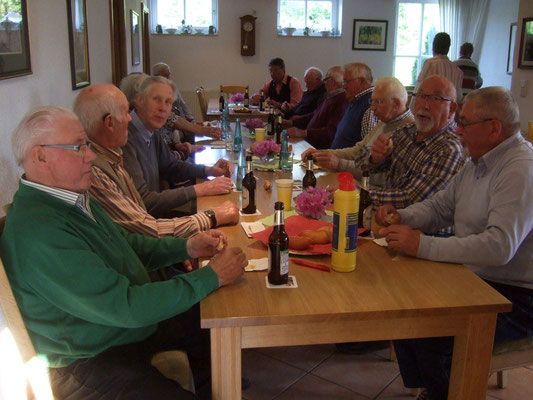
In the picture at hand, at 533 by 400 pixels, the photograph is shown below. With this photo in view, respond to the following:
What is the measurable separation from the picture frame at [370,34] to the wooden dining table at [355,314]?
8.03 metres

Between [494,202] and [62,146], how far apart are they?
4.34 ft

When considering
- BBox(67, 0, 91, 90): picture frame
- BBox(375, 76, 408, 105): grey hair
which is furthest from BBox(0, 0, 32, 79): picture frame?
BBox(375, 76, 408, 105): grey hair

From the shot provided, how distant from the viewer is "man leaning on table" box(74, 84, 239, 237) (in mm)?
1814

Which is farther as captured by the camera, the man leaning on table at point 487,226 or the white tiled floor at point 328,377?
the white tiled floor at point 328,377

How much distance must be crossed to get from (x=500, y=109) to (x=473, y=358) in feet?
2.85

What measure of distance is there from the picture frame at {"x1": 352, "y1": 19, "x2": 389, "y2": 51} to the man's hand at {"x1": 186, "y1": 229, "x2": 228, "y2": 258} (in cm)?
790

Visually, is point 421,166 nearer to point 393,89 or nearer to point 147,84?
point 393,89

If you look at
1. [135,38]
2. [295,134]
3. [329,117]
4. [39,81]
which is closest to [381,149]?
[39,81]

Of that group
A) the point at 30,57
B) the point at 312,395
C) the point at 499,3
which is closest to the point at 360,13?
the point at 499,3

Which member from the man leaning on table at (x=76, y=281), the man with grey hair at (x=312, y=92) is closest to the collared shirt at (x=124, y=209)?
the man leaning on table at (x=76, y=281)

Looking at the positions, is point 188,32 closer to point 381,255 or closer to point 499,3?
point 499,3

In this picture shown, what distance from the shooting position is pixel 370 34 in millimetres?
8836

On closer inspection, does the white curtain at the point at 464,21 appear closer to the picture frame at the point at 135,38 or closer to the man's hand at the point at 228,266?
the picture frame at the point at 135,38

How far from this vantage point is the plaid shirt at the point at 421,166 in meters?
2.17
